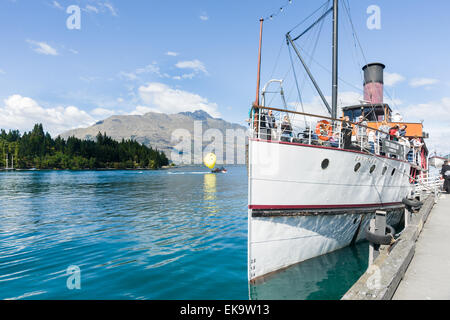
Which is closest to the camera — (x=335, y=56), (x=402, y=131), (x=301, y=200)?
(x=301, y=200)

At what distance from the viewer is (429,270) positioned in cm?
524

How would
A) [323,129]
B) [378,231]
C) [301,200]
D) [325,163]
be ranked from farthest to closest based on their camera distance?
1. [323,129]
2. [325,163]
3. [301,200]
4. [378,231]

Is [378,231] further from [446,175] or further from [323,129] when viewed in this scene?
[446,175]

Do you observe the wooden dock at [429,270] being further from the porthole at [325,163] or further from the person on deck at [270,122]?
the person on deck at [270,122]

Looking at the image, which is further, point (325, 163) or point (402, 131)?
point (402, 131)

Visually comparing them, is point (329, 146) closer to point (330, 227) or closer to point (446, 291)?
point (330, 227)

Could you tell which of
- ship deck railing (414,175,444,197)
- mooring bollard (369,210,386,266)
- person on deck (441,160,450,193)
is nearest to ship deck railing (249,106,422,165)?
mooring bollard (369,210,386,266)

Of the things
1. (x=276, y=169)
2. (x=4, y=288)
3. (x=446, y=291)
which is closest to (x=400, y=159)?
(x=276, y=169)

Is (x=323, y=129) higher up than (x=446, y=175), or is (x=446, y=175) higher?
(x=323, y=129)

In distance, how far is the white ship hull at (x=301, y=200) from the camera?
23.9ft

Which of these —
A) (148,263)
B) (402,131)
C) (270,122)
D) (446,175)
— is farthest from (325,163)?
(446,175)

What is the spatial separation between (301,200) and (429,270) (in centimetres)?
338

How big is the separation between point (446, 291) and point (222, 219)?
39.6ft

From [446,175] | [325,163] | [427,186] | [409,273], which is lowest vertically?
[409,273]
